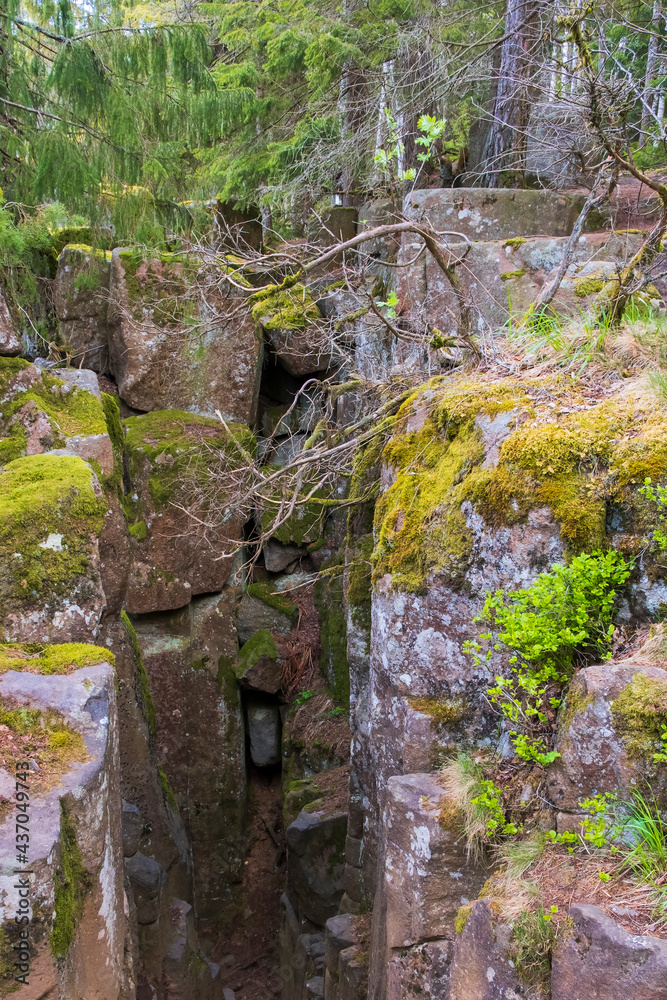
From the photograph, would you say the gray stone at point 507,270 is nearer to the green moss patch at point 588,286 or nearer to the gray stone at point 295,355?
the green moss patch at point 588,286

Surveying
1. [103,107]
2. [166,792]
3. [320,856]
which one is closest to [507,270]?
[103,107]

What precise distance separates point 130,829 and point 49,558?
3.84 metres

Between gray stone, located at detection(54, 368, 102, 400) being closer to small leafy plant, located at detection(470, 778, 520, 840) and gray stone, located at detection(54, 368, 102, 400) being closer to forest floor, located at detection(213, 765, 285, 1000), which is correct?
small leafy plant, located at detection(470, 778, 520, 840)

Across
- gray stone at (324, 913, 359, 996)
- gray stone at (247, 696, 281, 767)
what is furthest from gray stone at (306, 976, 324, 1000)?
gray stone at (247, 696, 281, 767)

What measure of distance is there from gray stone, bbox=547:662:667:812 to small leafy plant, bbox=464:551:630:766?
0.73ft

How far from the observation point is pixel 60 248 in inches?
368

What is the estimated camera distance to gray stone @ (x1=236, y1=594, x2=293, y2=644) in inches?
376

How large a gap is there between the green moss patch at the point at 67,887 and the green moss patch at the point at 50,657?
2.62 feet

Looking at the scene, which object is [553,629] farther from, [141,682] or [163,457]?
[163,457]

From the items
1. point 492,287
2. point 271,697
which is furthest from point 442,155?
point 271,697

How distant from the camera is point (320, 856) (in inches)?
286

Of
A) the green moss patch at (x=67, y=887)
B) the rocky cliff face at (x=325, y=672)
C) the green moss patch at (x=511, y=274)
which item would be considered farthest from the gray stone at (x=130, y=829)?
the green moss patch at (x=511, y=274)

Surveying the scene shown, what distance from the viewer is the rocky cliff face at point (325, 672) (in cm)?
277

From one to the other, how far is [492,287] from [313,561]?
4.84 m
